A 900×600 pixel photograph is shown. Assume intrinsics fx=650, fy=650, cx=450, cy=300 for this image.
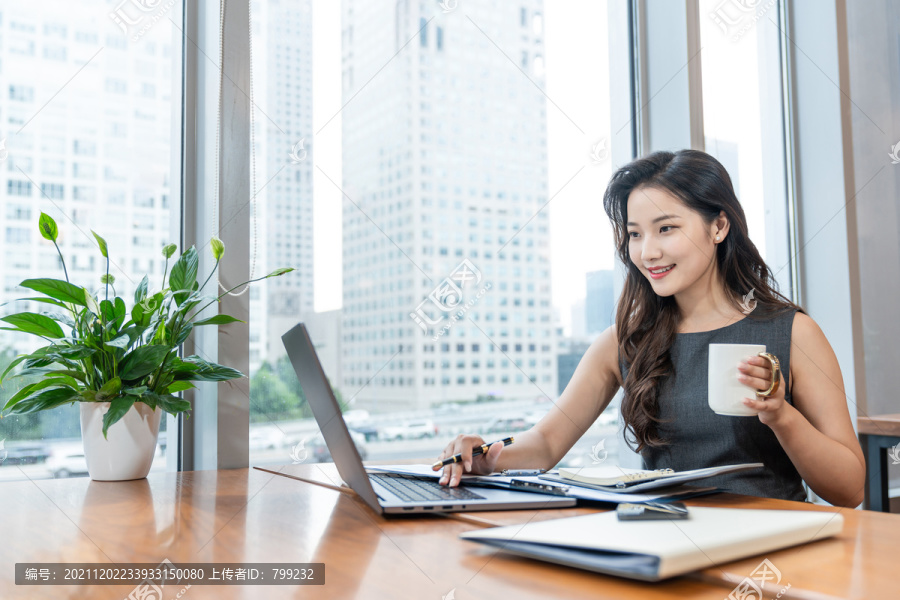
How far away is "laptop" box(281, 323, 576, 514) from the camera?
782 mm

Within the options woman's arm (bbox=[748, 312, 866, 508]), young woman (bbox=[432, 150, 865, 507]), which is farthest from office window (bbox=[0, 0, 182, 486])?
woman's arm (bbox=[748, 312, 866, 508])

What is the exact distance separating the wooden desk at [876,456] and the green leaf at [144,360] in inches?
66.4

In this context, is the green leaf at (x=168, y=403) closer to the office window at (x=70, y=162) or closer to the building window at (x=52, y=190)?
the office window at (x=70, y=162)

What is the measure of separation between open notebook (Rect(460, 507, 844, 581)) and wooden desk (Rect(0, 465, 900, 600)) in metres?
0.01

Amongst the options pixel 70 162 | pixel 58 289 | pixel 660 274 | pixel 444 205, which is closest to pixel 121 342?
pixel 58 289

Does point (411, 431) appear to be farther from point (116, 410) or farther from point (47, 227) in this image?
point (47, 227)

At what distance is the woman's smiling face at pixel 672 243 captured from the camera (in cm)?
133

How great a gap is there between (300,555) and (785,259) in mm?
2002

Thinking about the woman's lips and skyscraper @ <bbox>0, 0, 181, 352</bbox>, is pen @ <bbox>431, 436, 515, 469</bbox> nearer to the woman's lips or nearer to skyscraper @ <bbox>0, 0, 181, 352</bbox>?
the woman's lips

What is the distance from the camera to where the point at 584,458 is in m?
1.90

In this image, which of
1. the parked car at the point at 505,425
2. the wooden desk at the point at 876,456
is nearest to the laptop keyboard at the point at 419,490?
the parked car at the point at 505,425

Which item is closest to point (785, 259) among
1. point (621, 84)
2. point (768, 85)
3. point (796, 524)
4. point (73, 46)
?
point (768, 85)

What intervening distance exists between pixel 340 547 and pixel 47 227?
0.91 meters

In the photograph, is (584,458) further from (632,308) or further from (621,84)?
(621,84)
